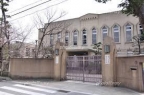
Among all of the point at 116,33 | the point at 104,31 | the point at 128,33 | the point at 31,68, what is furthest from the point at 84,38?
the point at 31,68

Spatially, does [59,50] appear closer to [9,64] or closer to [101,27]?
[9,64]

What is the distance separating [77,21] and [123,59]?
68.7 ft

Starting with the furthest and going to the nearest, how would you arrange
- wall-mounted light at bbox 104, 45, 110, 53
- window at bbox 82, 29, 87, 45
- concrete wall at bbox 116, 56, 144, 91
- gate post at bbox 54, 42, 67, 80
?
window at bbox 82, 29, 87, 45
gate post at bbox 54, 42, 67, 80
wall-mounted light at bbox 104, 45, 110, 53
concrete wall at bbox 116, 56, 144, 91

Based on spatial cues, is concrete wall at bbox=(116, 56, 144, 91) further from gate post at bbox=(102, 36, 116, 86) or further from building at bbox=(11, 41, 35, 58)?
building at bbox=(11, 41, 35, 58)

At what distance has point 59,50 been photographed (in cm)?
1363

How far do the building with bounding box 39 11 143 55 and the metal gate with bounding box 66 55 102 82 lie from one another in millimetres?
12024

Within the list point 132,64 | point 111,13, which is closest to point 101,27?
point 111,13

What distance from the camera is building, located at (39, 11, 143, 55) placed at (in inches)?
1014

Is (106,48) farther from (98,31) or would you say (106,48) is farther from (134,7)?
(98,31)

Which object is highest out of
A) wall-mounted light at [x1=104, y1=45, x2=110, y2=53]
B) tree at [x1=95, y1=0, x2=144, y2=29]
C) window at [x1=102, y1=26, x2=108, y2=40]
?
window at [x1=102, y1=26, x2=108, y2=40]

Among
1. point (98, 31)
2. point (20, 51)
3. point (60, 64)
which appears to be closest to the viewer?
point (60, 64)

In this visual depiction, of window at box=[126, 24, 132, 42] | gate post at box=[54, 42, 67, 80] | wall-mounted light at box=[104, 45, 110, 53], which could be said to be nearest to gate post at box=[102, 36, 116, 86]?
wall-mounted light at box=[104, 45, 110, 53]

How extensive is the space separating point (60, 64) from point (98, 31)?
1648 cm

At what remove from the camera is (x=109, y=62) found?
11.0 meters
